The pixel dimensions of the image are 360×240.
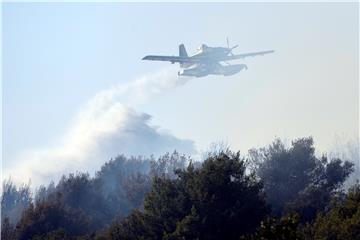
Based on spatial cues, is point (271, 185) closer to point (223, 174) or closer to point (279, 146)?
point (279, 146)

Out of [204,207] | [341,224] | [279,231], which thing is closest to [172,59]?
[204,207]

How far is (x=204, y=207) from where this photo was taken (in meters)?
34.1

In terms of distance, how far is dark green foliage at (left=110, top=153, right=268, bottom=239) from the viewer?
3300 cm

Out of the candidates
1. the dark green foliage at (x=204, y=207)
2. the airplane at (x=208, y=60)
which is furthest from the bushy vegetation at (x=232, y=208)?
the airplane at (x=208, y=60)

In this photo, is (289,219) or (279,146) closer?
(289,219)

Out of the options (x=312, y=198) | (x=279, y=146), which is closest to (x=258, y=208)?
(x=312, y=198)

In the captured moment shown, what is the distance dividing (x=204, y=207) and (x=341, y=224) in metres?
9.43

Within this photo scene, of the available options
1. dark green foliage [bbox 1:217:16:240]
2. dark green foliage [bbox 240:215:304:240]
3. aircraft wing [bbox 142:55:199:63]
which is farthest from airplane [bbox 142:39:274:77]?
dark green foliage [bbox 240:215:304:240]

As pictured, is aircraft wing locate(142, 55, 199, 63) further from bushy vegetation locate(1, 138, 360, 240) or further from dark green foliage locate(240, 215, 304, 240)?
dark green foliage locate(240, 215, 304, 240)

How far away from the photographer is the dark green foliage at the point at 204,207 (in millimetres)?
33000

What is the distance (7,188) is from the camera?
13050 centimetres

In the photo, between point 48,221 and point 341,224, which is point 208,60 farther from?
point 341,224

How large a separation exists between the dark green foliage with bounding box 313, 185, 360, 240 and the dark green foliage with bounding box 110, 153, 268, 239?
16.7 ft

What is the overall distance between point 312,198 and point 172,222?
17877mm
